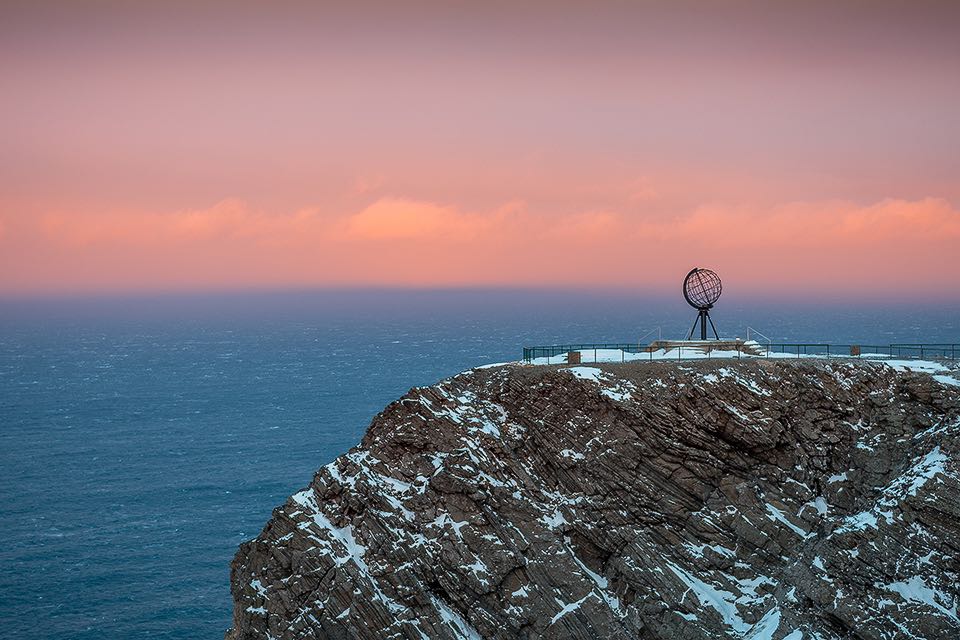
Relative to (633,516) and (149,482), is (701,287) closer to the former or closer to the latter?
(633,516)

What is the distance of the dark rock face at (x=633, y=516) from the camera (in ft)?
177

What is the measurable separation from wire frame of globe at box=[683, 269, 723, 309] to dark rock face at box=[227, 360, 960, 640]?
40.7 feet

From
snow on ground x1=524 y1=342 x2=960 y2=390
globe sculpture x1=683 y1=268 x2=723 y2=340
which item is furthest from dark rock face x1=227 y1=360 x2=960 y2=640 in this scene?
globe sculpture x1=683 y1=268 x2=723 y2=340

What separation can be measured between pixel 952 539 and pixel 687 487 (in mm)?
14359

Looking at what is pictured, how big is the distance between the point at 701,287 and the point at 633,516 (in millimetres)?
23545

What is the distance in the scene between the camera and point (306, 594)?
5638 cm

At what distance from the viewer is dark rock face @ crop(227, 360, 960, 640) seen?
5391 cm

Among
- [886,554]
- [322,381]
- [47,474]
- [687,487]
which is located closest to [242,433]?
[47,474]

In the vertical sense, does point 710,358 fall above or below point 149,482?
above

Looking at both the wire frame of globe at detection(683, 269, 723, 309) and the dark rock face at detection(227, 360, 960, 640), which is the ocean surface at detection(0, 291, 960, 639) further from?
the wire frame of globe at detection(683, 269, 723, 309)

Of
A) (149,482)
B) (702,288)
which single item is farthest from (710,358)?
(149,482)

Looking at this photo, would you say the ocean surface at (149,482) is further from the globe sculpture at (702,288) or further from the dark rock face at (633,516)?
the globe sculpture at (702,288)

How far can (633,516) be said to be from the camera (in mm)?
57969

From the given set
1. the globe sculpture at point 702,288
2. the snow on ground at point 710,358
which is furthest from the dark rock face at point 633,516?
the globe sculpture at point 702,288
